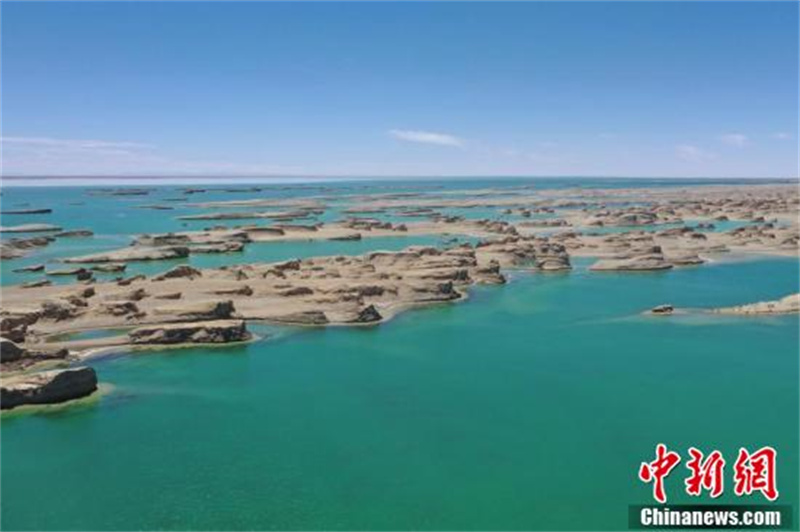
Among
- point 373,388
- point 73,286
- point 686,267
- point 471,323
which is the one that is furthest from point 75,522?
point 686,267

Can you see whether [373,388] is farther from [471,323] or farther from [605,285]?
[605,285]

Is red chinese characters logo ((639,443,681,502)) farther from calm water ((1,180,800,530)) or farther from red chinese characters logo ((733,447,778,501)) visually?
red chinese characters logo ((733,447,778,501))

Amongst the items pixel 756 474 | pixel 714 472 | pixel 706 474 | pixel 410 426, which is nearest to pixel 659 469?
pixel 706 474

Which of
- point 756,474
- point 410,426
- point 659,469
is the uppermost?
point 410,426

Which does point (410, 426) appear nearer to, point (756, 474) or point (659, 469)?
point (659, 469)

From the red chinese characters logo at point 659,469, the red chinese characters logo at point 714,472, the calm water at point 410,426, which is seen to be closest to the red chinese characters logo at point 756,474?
the red chinese characters logo at point 714,472

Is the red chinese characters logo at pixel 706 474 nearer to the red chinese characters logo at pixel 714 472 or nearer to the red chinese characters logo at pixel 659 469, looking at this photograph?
the red chinese characters logo at pixel 714 472

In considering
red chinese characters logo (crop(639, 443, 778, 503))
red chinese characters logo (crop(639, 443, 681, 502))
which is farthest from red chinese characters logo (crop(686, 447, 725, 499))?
red chinese characters logo (crop(639, 443, 681, 502))
